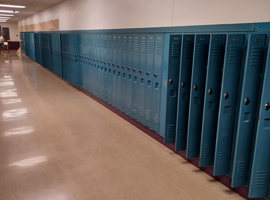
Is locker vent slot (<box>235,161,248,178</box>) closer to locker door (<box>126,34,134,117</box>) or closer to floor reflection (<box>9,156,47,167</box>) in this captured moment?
floor reflection (<box>9,156,47,167</box>)

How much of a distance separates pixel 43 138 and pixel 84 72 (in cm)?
340

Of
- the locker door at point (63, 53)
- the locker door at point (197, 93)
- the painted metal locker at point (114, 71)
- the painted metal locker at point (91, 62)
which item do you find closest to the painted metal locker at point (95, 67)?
the painted metal locker at point (91, 62)

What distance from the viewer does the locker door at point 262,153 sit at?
2053 millimetres

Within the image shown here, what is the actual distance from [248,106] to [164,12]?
7.19ft

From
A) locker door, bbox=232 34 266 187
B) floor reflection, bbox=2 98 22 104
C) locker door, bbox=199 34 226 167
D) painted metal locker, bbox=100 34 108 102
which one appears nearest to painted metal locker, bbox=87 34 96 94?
painted metal locker, bbox=100 34 108 102

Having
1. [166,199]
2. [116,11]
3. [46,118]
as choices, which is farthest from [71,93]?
[166,199]

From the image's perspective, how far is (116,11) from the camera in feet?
16.6

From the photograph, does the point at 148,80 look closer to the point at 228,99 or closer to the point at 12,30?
the point at 228,99

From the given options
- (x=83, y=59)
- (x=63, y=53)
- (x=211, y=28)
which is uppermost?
(x=211, y=28)

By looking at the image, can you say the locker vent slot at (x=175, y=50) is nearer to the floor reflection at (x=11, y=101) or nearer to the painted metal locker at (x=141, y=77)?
the painted metal locker at (x=141, y=77)

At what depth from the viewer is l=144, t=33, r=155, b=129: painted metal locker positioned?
3.74 m

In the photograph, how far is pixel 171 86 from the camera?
3.17 metres

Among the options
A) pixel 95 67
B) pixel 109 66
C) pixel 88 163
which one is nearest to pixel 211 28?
pixel 88 163

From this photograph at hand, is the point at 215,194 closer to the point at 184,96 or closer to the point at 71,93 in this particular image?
the point at 184,96
